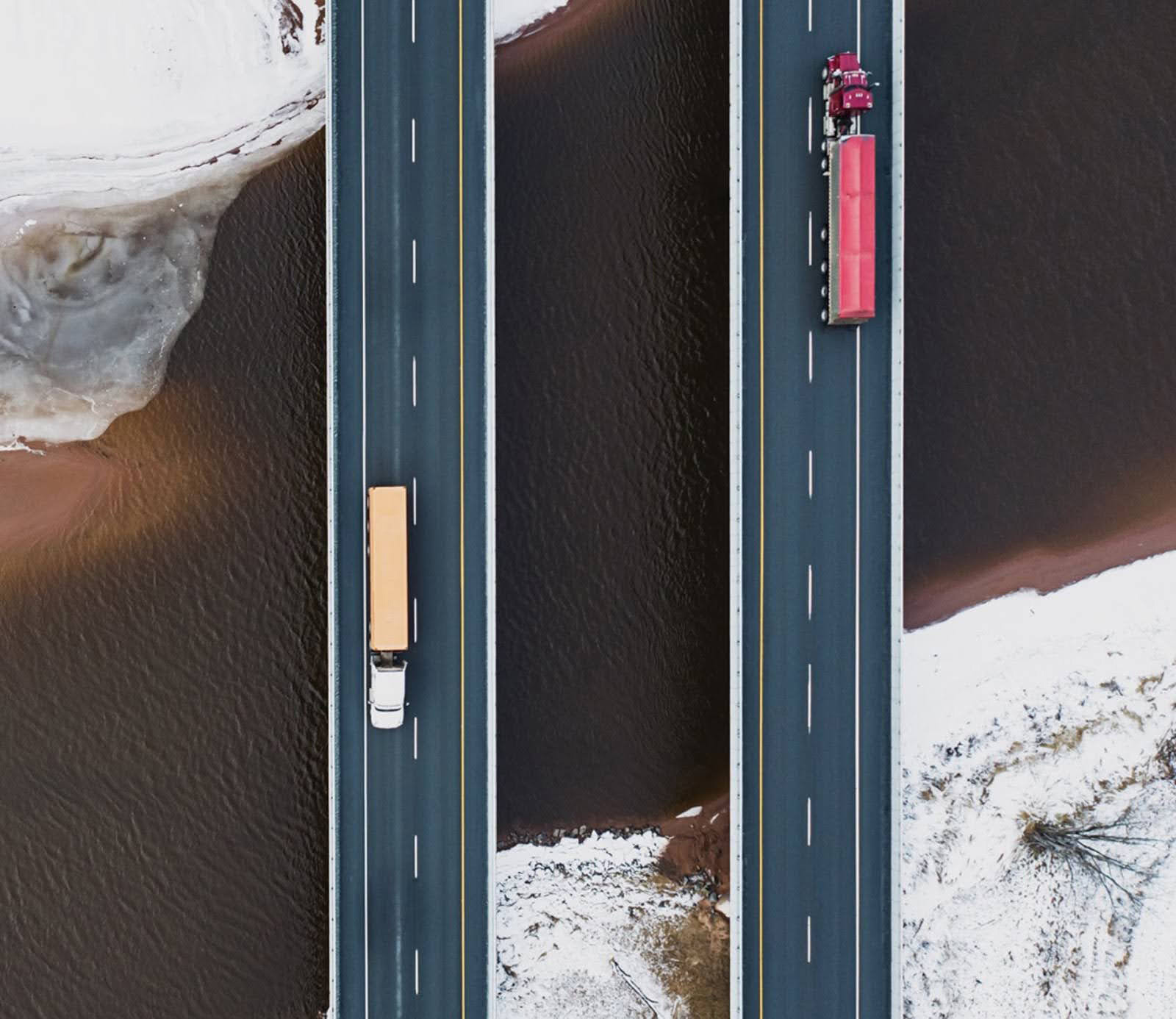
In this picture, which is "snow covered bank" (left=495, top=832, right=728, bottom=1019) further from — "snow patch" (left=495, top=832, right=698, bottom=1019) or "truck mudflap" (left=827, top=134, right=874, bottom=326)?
"truck mudflap" (left=827, top=134, right=874, bottom=326)

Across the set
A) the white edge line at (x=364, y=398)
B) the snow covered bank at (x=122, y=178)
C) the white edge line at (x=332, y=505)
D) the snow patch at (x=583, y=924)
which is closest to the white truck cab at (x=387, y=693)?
the white edge line at (x=364, y=398)

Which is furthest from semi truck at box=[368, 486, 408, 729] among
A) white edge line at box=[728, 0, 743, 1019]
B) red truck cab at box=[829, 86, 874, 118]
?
red truck cab at box=[829, 86, 874, 118]

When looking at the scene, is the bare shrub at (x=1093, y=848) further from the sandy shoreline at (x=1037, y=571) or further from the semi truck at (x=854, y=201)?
the semi truck at (x=854, y=201)

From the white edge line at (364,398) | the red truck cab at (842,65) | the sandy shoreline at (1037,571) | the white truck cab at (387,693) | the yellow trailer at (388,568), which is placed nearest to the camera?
the red truck cab at (842,65)

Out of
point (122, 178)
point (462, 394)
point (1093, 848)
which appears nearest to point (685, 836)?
point (1093, 848)

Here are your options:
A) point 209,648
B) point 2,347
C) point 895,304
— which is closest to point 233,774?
point 209,648

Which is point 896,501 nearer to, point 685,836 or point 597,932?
point 685,836
